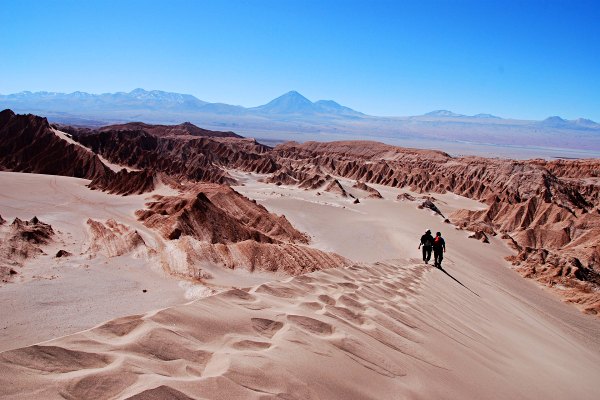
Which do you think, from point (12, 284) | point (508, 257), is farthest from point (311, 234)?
point (12, 284)

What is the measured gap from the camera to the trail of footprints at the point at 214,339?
2.21m

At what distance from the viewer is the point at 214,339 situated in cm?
308

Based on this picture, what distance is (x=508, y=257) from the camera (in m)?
22.2

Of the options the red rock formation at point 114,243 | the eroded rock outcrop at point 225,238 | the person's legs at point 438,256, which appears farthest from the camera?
the red rock formation at point 114,243

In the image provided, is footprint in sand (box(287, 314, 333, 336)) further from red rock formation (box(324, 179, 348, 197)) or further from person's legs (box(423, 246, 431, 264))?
red rock formation (box(324, 179, 348, 197))

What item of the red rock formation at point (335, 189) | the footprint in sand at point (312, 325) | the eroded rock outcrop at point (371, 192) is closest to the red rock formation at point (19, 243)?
the footprint in sand at point (312, 325)

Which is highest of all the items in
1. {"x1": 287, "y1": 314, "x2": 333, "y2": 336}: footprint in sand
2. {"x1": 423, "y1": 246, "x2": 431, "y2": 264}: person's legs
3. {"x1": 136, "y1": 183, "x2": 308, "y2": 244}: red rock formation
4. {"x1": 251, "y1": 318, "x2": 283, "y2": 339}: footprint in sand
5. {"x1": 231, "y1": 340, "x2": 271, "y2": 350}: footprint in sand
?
{"x1": 231, "y1": 340, "x2": 271, "y2": 350}: footprint in sand

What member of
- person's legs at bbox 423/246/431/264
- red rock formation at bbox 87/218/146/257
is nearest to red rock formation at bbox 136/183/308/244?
red rock formation at bbox 87/218/146/257

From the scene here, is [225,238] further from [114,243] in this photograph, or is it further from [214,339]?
[214,339]

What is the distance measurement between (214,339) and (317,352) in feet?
2.67

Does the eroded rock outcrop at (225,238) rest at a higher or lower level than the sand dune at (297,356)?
lower

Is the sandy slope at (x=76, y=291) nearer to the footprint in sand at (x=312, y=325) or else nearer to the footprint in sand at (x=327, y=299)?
the footprint in sand at (x=327, y=299)

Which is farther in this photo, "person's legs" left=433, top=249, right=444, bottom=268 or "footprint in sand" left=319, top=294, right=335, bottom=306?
"person's legs" left=433, top=249, right=444, bottom=268

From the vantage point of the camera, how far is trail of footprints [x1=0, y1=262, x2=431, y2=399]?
2.21 m
